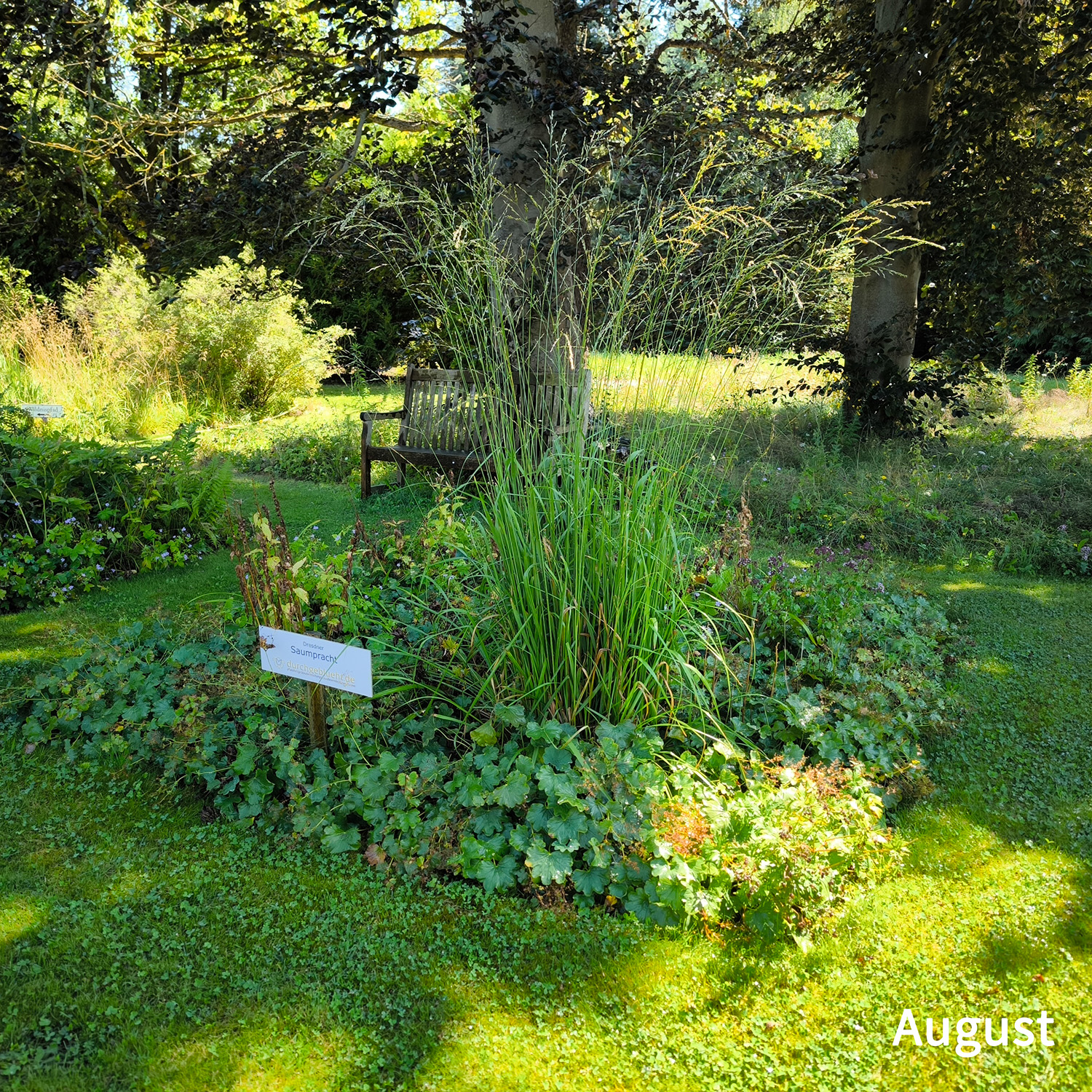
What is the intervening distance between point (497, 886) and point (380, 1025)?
1.65ft

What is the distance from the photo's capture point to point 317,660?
254cm

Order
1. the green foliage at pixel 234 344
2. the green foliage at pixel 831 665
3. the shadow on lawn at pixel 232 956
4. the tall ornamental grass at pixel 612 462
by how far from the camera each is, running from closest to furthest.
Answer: the shadow on lawn at pixel 232 956 < the tall ornamental grass at pixel 612 462 < the green foliage at pixel 831 665 < the green foliage at pixel 234 344

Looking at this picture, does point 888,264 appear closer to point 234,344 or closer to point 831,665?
point 831,665

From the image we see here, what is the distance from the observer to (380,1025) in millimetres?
1956

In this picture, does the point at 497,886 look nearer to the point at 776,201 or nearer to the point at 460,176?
the point at 776,201

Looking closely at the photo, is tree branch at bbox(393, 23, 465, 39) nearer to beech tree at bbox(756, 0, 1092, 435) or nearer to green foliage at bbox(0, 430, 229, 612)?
beech tree at bbox(756, 0, 1092, 435)

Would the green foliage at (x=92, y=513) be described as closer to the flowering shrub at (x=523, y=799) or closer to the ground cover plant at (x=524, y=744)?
the ground cover plant at (x=524, y=744)

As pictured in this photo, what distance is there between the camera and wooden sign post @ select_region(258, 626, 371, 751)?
2449mm

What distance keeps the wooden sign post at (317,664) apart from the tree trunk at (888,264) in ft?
20.0

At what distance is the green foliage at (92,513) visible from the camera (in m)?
4.35

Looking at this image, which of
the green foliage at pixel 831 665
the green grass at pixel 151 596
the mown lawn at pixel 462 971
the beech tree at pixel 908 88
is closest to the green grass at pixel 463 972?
the mown lawn at pixel 462 971

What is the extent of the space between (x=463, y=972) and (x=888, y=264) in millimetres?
6896

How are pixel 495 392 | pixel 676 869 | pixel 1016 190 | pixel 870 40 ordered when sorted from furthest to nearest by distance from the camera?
1. pixel 870 40
2. pixel 1016 190
3. pixel 495 392
4. pixel 676 869

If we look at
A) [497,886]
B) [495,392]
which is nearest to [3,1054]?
[497,886]
